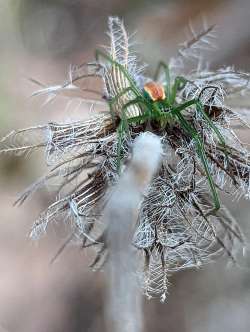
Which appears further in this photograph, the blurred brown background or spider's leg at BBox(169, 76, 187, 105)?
the blurred brown background

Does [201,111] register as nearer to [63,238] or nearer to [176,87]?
[176,87]

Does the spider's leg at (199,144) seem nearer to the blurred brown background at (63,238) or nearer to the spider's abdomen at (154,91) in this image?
the spider's abdomen at (154,91)

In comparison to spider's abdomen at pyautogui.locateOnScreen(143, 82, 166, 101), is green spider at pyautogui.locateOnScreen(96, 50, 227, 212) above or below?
below

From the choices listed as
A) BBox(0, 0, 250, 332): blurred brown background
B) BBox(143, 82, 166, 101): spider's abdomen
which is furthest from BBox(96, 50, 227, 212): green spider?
BBox(0, 0, 250, 332): blurred brown background

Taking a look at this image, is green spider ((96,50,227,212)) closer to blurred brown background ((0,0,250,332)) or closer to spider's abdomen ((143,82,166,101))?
spider's abdomen ((143,82,166,101))

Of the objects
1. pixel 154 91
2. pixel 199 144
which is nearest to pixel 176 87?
pixel 154 91

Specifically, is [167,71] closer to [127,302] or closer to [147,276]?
[147,276]

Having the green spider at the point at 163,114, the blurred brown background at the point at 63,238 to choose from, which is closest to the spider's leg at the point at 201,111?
the green spider at the point at 163,114

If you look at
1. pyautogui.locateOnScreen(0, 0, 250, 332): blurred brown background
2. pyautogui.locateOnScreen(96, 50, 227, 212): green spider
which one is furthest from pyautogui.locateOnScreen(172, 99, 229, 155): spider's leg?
pyautogui.locateOnScreen(0, 0, 250, 332): blurred brown background
